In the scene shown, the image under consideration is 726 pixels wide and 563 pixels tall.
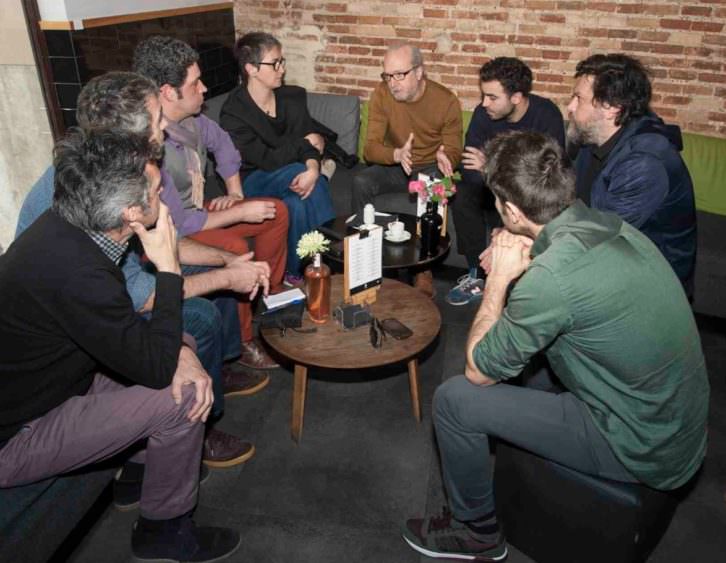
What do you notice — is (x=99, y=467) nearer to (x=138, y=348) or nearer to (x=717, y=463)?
(x=138, y=348)

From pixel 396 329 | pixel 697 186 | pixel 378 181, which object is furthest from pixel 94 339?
pixel 697 186

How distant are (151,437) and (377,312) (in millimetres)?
1041

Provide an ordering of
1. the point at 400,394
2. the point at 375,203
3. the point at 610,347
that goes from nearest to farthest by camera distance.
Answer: the point at 610,347, the point at 400,394, the point at 375,203

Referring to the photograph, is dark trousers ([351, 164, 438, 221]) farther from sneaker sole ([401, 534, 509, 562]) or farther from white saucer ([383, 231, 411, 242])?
sneaker sole ([401, 534, 509, 562])

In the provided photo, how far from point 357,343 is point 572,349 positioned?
3.06 ft

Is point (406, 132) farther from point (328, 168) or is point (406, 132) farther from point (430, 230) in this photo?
point (430, 230)

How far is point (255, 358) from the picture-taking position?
3004 mm

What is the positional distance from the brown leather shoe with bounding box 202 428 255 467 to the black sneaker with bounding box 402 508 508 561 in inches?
29.2

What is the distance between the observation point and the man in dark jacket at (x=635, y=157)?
248 centimetres

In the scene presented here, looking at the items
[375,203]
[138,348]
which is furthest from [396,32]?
[138,348]

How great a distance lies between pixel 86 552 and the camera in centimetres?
206

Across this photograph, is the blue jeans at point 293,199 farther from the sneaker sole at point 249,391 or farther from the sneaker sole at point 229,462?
the sneaker sole at point 229,462

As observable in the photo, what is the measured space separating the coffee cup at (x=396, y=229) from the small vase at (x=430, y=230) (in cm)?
12

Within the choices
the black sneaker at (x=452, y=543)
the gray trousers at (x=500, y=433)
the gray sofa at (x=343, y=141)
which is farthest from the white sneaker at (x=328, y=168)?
the black sneaker at (x=452, y=543)
